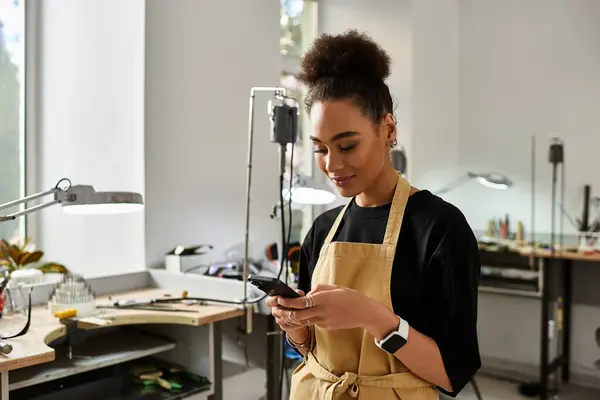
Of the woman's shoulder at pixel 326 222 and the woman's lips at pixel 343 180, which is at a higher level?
the woman's lips at pixel 343 180

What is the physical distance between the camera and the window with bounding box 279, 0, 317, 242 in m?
3.84

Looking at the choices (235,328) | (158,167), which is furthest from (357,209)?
(158,167)

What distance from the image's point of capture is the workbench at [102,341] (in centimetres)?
170

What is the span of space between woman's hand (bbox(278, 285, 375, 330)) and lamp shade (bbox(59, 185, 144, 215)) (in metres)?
1.12

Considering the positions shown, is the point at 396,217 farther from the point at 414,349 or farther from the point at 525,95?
the point at 525,95

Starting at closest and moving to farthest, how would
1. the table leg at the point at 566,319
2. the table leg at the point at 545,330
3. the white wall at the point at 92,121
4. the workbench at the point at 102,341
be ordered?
the workbench at the point at 102,341 < the white wall at the point at 92,121 < the table leg at the point at 545,330 < the table leg at the point at 566,319

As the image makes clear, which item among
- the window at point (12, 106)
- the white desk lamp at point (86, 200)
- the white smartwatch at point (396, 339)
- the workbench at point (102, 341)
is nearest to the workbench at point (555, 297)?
the workbench at point (102, 341)

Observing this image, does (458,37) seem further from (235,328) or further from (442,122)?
(235,328)

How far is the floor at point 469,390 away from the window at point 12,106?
4.68ft

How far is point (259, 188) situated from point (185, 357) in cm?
130

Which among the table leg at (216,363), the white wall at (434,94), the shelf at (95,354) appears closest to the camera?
the shelf at (95,354)

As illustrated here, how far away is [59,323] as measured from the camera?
Result: 196 cm

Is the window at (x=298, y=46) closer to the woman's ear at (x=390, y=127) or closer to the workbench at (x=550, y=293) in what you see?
the workbench at (x=550, y=293)

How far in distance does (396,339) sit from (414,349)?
0.04 metres
